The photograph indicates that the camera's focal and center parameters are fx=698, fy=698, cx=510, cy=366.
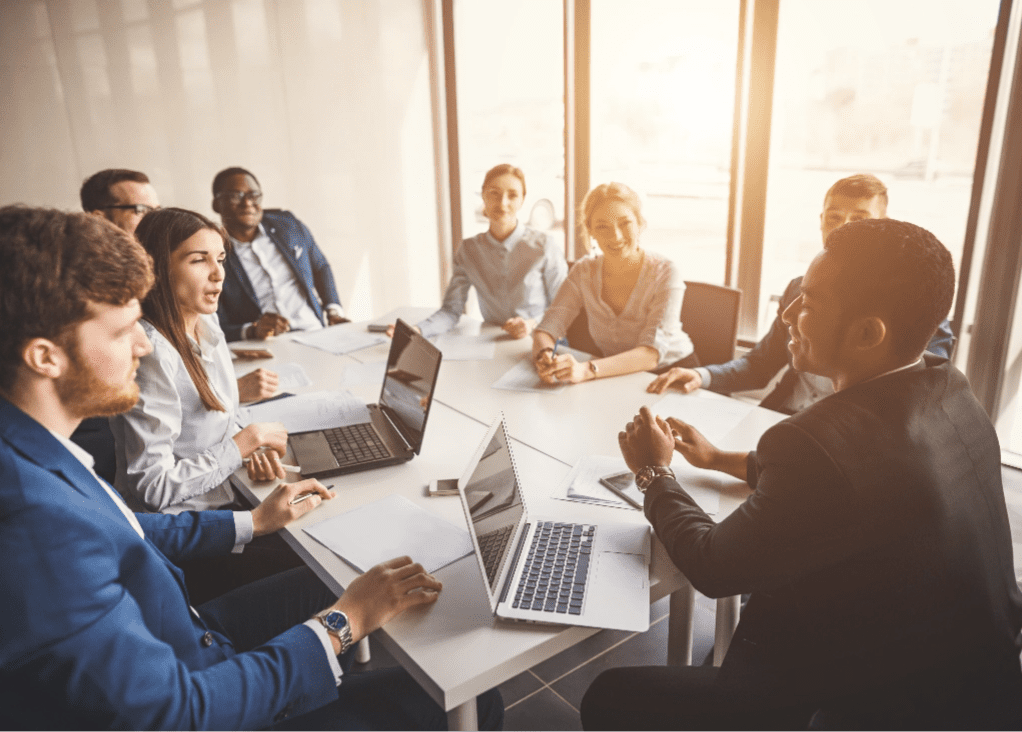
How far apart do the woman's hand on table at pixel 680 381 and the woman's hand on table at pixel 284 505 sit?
1.19 metres

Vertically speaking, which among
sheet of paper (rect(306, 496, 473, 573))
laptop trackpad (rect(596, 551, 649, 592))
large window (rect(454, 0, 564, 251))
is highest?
large window (rect(454, 0, 564, 251))

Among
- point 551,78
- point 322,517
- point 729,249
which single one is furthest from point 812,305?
point 551,78

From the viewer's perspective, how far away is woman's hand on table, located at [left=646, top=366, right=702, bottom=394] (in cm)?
237

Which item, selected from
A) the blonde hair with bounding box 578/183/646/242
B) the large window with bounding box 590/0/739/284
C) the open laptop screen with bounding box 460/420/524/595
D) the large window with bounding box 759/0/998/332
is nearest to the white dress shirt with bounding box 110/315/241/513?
the open laptop screen with bounding box 460/420/524/595

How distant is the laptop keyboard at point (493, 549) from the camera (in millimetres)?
1234

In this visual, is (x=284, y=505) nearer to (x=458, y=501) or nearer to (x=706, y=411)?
(x=458, y=501)

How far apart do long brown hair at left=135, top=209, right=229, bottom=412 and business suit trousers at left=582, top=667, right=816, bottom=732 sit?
4.05ft

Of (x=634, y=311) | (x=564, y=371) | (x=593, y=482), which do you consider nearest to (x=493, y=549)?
(x=593, y=482)

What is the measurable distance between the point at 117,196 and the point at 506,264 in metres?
1.78

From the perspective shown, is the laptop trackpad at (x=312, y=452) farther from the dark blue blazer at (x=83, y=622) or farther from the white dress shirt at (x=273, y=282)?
the white dress shirt at (x=273, y=282)

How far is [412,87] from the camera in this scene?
546cm

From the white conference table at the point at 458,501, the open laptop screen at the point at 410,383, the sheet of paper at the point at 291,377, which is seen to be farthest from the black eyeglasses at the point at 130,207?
the open laptop screen at the point at 410,383

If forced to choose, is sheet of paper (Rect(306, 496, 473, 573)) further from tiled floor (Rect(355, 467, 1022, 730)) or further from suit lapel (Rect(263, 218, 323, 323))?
suit lapel (Rect(263, 218, 323, 323))

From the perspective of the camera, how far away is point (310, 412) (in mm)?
2244
